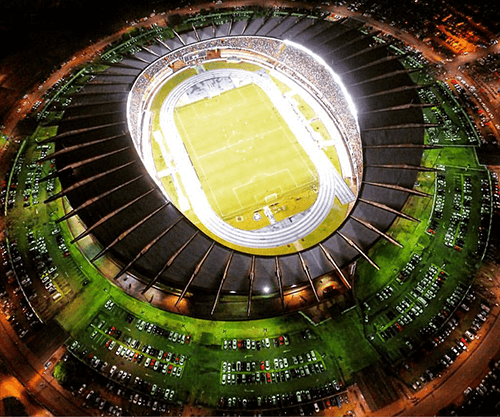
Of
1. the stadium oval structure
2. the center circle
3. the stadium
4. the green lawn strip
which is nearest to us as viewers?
the stadium

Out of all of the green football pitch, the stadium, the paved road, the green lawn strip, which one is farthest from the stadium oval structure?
the paved road

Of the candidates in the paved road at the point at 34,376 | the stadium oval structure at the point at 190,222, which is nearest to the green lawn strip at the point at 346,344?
the stadium oval structure at the point at 190,222

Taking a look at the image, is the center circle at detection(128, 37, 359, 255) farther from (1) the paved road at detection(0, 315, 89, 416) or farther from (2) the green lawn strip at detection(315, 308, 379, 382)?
(1) the paved road at detection(0, 315, 89, 416)

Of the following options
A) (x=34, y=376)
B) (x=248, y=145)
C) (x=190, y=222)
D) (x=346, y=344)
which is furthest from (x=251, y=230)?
(x=34, y=376)

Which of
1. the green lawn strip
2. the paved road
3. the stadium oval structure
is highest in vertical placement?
the stadium oval structure

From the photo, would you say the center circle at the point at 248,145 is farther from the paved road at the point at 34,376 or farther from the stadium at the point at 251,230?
the paved road at the point at 34,376
